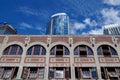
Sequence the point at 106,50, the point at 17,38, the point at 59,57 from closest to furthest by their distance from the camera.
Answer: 1. the point at 59,57
2. the point at 106,50
3. the point at 17,38

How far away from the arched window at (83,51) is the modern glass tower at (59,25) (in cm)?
10483

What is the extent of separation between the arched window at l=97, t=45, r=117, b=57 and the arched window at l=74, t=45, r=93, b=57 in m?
1.44

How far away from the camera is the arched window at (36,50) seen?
22422mm

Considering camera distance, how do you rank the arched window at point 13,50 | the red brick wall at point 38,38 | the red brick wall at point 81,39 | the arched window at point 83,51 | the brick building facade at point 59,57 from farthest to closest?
1. the red brick wall at point 38,38
2. the red brick wall at point 81,39
3. the arched window at point 13,50
4. the arched window at point 83,51
5. the brick building facade at point 59,57

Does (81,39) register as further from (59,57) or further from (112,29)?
(112,29)

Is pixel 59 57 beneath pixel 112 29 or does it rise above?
beneath

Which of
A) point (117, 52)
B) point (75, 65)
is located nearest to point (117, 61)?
point (117, 52)

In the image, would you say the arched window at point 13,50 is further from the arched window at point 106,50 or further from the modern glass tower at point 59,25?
the modern glass tower at point 59,25

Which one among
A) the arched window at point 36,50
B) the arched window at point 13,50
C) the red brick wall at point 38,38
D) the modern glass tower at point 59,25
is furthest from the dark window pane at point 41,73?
the modern glass tower at point 59,25

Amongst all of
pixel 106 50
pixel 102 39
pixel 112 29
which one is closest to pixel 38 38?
pixel 102 39

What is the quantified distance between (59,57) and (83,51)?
3963 mm

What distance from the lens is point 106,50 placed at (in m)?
22.8

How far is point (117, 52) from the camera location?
2238 cm

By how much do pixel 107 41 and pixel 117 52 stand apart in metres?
2.33
